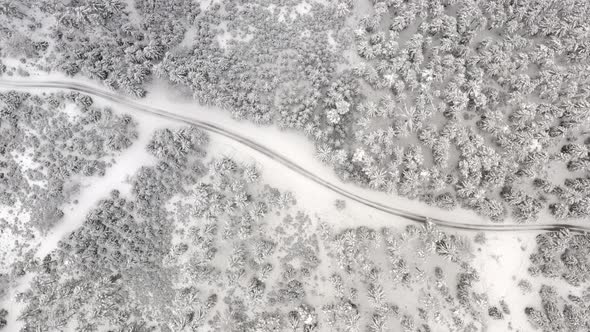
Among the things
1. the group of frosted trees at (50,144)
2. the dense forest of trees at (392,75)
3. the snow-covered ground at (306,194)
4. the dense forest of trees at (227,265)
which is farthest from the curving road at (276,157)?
the dense forest of trees at (227,265)

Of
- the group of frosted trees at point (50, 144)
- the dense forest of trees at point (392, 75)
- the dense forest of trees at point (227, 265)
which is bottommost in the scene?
the dense forest of trees at point (227, 265)

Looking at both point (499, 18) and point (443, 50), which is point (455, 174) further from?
point (499, 18)

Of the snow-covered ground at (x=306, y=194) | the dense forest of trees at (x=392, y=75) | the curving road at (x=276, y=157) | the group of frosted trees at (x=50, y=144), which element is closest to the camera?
the group of frosted trees at (x=50, y=144)

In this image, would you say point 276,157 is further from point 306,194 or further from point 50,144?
point 50,144

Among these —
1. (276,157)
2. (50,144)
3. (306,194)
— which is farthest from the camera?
(276,157)

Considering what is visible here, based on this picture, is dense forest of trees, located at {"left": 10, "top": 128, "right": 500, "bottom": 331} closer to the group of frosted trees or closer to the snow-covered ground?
the snow-covered ground

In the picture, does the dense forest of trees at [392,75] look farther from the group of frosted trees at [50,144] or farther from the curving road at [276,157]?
the group of frosted trees at [50,144]

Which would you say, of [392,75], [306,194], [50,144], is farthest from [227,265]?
[392,75]

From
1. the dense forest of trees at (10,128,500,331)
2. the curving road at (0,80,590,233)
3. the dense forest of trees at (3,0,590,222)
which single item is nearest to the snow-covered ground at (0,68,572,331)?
the curving road at (0,80,590,233)

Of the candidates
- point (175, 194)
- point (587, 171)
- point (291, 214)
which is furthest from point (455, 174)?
point (175, 194)
